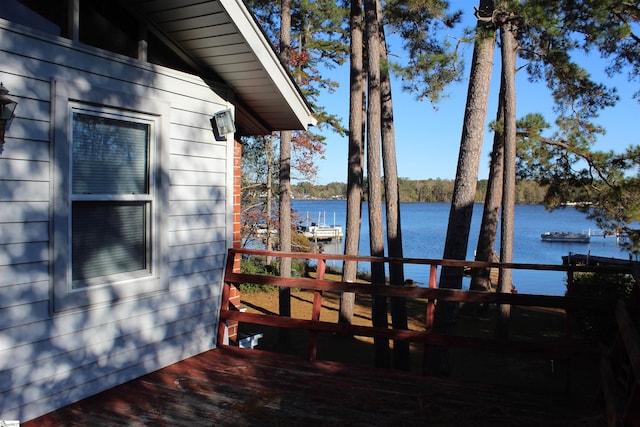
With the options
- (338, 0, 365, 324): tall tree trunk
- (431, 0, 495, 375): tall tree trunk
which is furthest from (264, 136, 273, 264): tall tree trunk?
(431, 0, 495, 375): tall tree trunk

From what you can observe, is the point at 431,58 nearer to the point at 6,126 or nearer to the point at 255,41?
the point at 255,41

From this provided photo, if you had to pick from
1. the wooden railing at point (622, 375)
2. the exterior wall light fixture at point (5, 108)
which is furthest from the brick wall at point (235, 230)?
the wooden railing at point (622, 375)

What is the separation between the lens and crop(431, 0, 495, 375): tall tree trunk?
5727 millimetres

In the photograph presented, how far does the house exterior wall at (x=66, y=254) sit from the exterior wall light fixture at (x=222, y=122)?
91mm

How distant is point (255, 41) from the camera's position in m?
3.88

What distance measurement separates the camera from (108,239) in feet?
11.4

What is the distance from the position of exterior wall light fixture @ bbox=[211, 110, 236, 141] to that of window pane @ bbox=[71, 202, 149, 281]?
3.37 ft

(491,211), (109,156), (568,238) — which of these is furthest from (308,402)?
(568,238)

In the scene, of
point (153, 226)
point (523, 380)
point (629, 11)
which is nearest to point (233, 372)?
point (153, 226)

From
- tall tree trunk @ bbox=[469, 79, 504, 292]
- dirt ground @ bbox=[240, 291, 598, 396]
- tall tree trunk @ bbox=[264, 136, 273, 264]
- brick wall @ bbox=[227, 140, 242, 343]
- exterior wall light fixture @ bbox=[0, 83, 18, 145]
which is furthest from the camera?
tall tree trunk @ bbox=[264, 136, 273, 264]

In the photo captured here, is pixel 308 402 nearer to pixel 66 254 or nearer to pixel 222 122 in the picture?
pixel 66 254

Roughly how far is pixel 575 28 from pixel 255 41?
22.9 ft

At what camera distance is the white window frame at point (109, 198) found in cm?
307

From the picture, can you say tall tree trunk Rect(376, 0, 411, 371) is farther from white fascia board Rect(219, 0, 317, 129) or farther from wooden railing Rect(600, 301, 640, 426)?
wooden railing Rect(600, 301, 640, 426)
